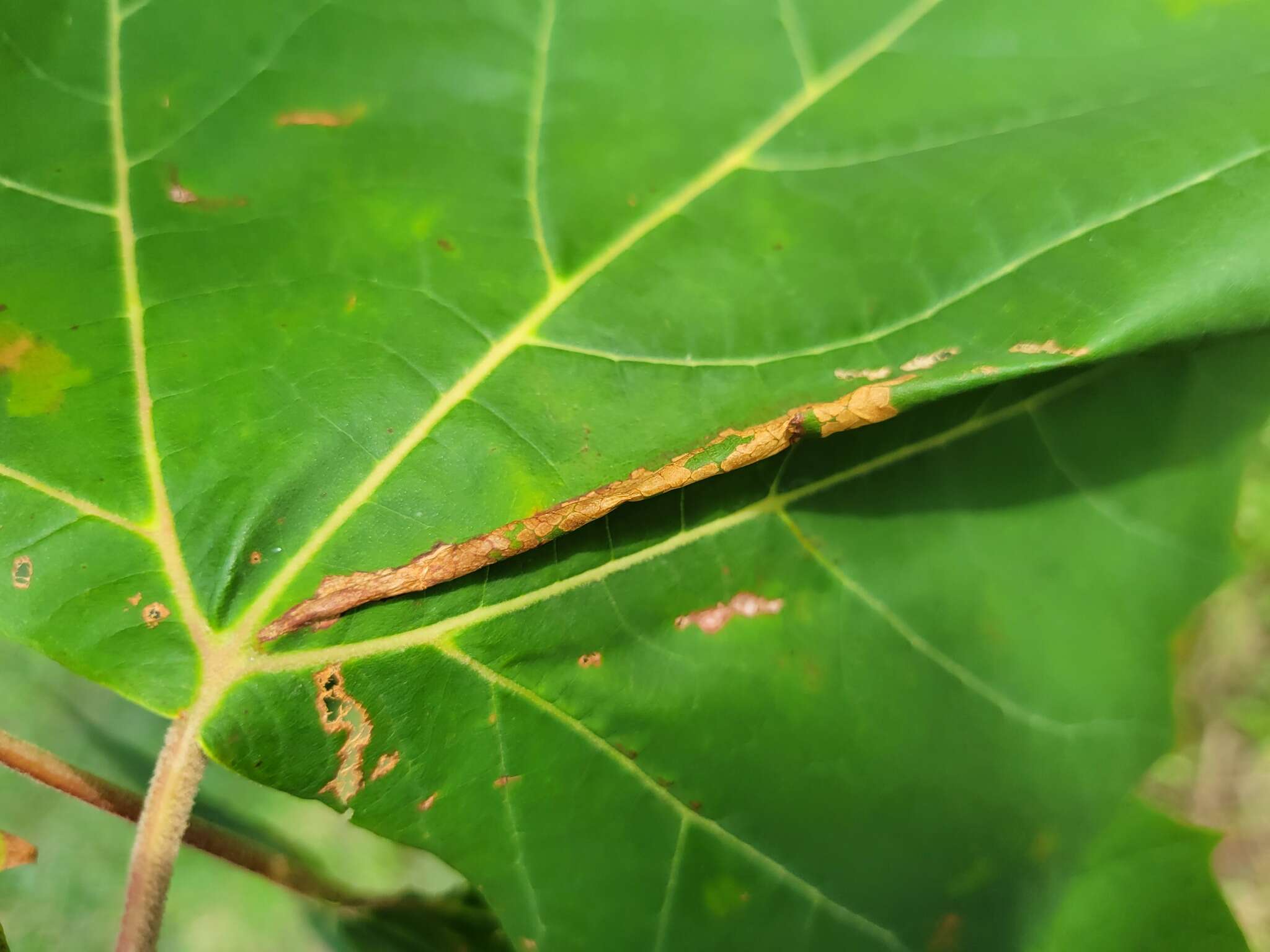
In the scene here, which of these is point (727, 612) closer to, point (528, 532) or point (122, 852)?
point (528, 532)

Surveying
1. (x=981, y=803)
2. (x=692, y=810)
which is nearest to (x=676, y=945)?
(x=692, y=810)

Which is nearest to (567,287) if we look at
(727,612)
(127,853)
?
(727,612)

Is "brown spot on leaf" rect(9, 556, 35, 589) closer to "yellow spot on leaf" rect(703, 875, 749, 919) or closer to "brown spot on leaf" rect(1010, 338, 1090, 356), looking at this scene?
"yellow spot on leaf" rect(703, 875, 749, 919)

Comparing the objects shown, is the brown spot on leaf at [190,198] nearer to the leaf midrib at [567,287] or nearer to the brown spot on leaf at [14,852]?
the leaf midrib at [567,287]

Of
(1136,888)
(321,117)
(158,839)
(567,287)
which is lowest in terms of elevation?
(1136,888)

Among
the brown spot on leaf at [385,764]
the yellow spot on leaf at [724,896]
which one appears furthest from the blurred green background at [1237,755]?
the brown spot on leaf at [385,764]

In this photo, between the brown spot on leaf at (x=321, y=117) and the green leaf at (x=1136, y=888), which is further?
the green leaf at (x=1136, y=888)

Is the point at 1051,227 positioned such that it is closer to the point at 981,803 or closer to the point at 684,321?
the point at 684,321
